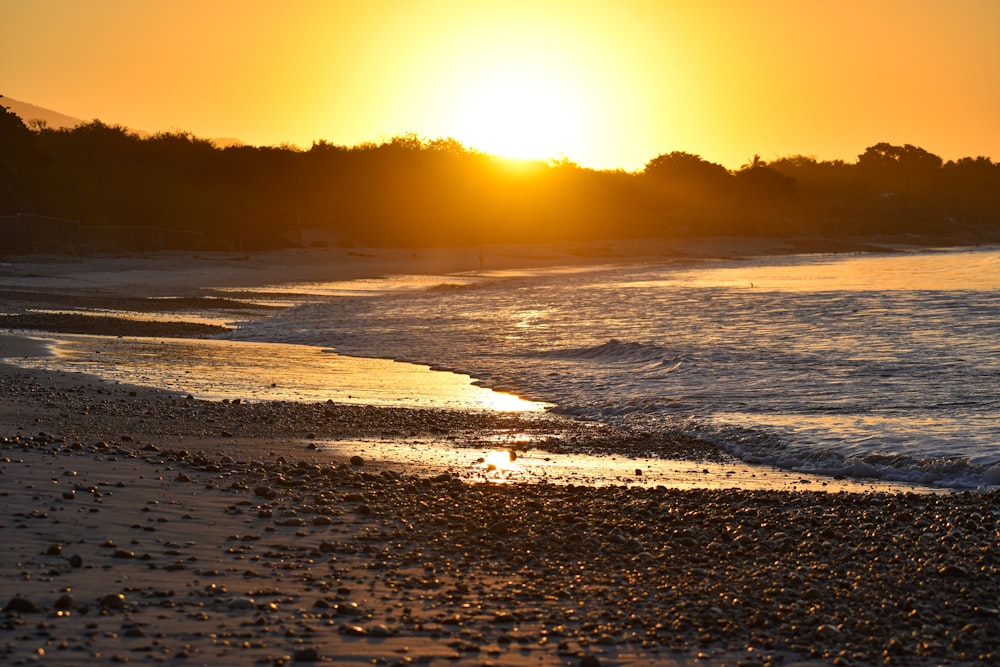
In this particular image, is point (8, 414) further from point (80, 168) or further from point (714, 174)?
point (714, 174)

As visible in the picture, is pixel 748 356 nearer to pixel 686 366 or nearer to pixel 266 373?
pixel 686 366

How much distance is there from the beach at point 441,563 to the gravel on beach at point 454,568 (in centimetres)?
2

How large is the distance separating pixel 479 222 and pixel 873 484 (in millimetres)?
80954

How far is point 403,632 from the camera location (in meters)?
4.60

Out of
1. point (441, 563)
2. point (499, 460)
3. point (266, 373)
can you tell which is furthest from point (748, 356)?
point (441, 563)

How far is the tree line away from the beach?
44.6 m

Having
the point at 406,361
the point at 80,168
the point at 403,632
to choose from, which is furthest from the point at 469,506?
the point at 80,168

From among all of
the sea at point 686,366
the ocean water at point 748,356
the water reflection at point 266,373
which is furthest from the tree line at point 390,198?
the water reflection at point 266,373

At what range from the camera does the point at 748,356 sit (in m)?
17.8

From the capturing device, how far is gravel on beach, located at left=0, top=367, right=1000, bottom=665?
448 centimetres

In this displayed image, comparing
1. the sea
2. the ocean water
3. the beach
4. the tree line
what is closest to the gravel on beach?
the beach

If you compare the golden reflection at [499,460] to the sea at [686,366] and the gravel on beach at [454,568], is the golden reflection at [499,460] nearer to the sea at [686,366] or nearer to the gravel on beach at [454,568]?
the gravel on beach at [454,568]

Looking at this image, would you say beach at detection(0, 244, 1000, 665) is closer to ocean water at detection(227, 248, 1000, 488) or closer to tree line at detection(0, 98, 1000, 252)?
ocean water at detection(227, 248, 1000, 488)

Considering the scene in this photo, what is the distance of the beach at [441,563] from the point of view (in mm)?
4488
